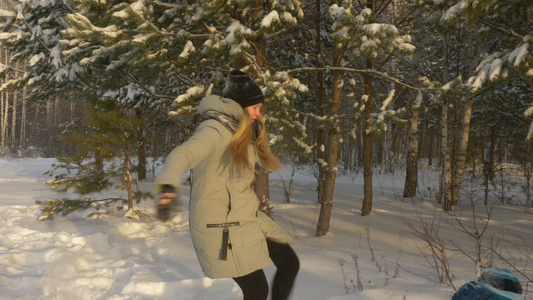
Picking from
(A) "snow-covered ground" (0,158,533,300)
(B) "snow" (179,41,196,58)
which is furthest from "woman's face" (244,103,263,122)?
(B) "snow" (179,41,196,58)

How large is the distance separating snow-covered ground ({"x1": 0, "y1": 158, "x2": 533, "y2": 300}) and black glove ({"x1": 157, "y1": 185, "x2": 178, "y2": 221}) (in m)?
0.09

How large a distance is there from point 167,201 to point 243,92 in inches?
36.7

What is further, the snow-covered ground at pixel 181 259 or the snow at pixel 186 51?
the snow at pixel 186 51

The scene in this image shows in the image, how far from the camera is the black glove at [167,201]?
205 cm

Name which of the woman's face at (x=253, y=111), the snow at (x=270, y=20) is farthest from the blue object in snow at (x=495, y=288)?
the snow at (x=270, y=20)

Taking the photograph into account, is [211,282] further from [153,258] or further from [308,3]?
[308,3]

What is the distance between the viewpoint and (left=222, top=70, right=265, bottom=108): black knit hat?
2.56m

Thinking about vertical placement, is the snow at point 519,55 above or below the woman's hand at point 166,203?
above

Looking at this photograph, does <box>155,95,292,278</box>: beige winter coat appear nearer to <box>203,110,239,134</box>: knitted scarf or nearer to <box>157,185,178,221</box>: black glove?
<box>203,110,239,134</box>: knitted scarf

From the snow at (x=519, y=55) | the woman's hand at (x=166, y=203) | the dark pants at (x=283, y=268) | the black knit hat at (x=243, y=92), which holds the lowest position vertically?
the dark pants at (x=283, y=268)

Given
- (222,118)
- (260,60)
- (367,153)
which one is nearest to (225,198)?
(222,118)

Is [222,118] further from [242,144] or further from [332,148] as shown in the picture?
[332,148]

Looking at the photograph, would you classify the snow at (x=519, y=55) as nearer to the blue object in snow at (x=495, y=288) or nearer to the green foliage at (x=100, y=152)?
the blue object in snow at (x=495, y=288)

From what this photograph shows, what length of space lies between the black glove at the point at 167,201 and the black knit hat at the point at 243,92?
83 centimetres
